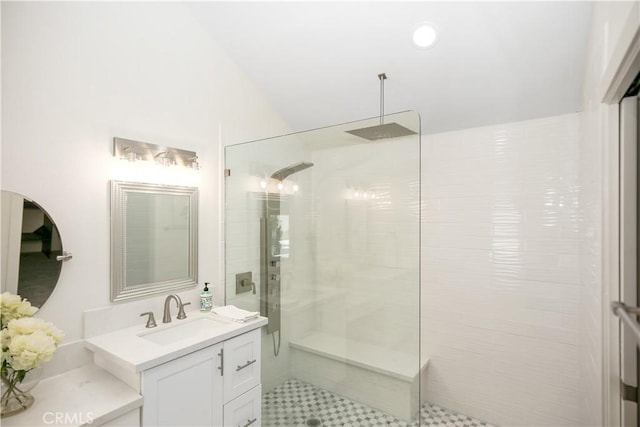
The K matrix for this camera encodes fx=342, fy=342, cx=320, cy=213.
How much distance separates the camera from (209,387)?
5.94ft

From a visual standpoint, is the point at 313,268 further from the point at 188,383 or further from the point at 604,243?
the point at 604,243

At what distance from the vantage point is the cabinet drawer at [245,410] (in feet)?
6.31

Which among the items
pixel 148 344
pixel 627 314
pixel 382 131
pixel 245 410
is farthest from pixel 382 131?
pixel 245 410

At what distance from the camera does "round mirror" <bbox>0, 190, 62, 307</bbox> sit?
155 cm

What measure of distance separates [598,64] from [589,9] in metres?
0.48

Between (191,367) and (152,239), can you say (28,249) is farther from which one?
(191,367)

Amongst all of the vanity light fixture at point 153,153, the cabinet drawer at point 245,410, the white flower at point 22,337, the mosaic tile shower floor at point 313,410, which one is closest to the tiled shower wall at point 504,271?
the mosaic tile shower floor at point 313,410

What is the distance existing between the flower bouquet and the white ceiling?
79.1 inches

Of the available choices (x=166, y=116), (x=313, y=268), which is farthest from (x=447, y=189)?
(x=166, y=116)

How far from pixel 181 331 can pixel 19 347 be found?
849 mm

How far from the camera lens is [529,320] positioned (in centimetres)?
239

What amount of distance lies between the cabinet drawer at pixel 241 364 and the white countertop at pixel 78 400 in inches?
19.7

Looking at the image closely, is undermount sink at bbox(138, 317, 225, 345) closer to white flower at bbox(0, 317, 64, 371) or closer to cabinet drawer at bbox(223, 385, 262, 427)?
cabinet drawer at bbox(223, 385, 262, 427)

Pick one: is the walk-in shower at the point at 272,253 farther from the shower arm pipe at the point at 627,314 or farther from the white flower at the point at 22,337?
the shower arm pipe at the point at 627,314
